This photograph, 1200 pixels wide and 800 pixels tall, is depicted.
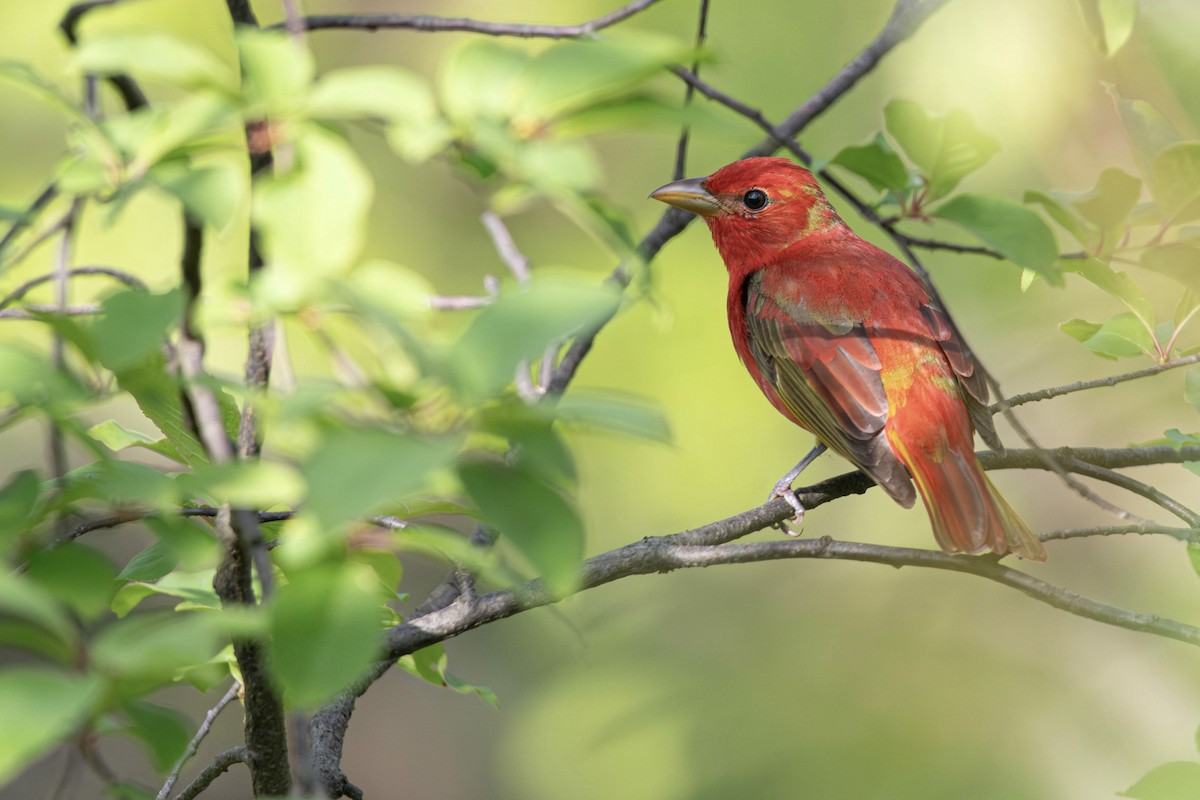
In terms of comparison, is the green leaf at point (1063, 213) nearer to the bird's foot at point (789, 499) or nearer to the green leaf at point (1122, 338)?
the green leaf at point (1122, 338)

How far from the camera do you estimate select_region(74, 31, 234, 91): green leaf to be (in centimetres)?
88

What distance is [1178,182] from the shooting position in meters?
1.72

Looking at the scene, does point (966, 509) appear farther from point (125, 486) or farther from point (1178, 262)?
point (125, 486)

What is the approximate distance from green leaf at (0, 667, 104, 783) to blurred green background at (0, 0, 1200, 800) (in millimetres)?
2160

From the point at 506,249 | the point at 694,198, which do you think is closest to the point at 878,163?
the point at 506,249

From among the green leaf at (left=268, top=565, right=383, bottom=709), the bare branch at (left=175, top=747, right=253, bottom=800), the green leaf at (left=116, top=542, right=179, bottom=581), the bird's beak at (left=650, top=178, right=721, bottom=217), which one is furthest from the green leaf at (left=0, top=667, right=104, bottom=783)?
the bird's beak at (left=650, top=178, right=721, bottom=217)

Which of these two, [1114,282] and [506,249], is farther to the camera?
[506,249]

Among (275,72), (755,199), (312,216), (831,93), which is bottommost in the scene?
(312,216)

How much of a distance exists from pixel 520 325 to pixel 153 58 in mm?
359

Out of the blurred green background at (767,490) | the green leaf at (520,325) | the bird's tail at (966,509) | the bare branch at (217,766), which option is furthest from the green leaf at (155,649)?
the blurred green background at (767,490)

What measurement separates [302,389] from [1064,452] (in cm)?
165

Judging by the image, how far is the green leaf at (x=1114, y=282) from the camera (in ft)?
5.85

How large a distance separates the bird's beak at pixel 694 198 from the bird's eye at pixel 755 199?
4.2 inches

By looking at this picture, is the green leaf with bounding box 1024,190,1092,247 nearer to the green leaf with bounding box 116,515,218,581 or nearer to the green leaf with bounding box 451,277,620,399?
the green leaf with bounding box 451,277,620,399
